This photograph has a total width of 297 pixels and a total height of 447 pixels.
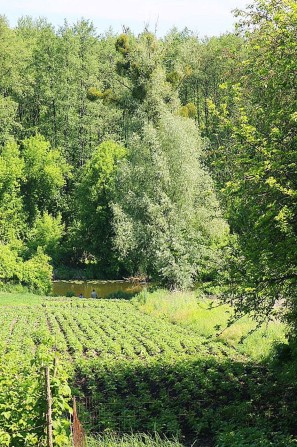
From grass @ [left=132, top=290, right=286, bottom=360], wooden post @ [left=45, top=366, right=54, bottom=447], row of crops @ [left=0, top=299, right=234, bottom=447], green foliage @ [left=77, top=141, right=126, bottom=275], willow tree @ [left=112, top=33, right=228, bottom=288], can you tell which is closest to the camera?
wooden post @ [left=45, top=366, right=54, bottom=447]

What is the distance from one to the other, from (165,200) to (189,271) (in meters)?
4.38

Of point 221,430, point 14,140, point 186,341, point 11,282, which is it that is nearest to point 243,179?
point 221,430

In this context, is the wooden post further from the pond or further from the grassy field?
the pond

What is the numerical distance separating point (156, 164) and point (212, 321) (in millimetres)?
14181

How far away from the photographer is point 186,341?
20141mm

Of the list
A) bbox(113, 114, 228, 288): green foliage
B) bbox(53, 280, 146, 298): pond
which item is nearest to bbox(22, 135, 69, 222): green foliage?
bbox(53, 280, 146, 298): pond

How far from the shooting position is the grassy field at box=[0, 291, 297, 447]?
8453mm

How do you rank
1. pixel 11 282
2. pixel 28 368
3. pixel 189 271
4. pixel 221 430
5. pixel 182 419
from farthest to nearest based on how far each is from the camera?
pixel 11 282, pixel 189 271, pixel 182 419, pixel 221 430, pixel 28 368

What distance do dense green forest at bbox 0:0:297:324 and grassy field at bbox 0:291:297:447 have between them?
2177 mm

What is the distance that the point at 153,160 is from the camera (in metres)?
35.3

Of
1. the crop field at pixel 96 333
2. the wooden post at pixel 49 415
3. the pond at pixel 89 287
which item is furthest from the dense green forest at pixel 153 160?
the wooden post at pixel 49 415

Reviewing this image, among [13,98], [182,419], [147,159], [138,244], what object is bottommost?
[182,419]

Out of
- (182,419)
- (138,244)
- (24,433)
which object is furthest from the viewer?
(138,244)

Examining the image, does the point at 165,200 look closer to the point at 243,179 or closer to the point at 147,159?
the point at 147,159
